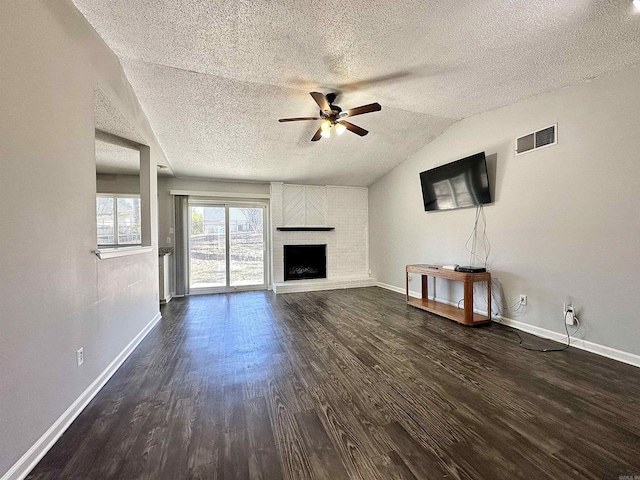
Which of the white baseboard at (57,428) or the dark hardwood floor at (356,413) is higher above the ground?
the white baseboard at (57,428)

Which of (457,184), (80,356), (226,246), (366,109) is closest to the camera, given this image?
(80,356)

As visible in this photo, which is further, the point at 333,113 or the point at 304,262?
the point at 304,262

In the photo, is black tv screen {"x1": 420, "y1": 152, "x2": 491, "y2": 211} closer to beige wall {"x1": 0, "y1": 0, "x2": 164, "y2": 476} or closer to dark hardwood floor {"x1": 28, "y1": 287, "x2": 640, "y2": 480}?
dark hardwood floor {"x1": 28, "y1": 287, "x2": 640, "y2": 480}

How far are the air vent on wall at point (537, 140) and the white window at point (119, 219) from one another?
606 centimetres

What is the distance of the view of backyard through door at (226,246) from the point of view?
5340mm

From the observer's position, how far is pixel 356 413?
163 centimetres

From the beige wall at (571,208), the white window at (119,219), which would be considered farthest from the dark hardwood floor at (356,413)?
the white window at (119,219)

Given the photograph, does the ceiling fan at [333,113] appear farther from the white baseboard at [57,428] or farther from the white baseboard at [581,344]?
the white baseboard at [581,344]

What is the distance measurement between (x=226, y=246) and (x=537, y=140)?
5290 mm

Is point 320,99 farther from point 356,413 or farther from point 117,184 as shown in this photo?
point 117,184

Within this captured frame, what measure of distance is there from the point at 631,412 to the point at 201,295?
5641 millimetres

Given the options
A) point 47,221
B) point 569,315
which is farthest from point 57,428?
point 569,315

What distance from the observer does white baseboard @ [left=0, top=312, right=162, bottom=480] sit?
120 cm

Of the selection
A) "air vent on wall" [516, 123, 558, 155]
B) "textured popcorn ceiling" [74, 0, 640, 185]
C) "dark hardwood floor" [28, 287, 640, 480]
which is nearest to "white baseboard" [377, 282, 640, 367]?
"dark hardwood floor" [28, 287, 640, 480]
